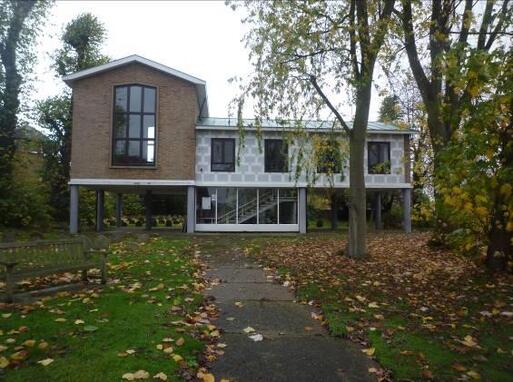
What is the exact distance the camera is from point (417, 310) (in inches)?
282

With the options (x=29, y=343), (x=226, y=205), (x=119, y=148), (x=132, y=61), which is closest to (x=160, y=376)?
(x=29, y=343)

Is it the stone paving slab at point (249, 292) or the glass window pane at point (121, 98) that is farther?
the glass window pane at point (121, 98)

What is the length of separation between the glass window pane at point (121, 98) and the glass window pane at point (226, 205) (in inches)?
274

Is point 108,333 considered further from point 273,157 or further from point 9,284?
point 273,157

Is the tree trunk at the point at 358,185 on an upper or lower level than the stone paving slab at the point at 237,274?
upper

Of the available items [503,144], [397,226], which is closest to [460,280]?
[503,144]

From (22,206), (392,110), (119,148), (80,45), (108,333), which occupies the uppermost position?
(80,45)

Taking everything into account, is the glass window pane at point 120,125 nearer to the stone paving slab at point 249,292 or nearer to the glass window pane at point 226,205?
the glass window pane at point 226,205

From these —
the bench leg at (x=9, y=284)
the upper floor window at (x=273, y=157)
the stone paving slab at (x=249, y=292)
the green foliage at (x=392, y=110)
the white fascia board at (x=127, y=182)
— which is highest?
the green foliage at (x=392, y=110)

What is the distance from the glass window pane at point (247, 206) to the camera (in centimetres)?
2608

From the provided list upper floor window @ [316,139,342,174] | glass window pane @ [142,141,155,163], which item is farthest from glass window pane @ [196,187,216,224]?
upper floor window @ [316,139,342,174]

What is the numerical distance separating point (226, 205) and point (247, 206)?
1230 millimetres

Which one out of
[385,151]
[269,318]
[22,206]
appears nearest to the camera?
[269,318]

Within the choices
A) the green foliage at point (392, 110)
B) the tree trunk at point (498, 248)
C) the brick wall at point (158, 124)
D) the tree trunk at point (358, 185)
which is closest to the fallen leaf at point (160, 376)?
the tree trunk at point (498, 248)
